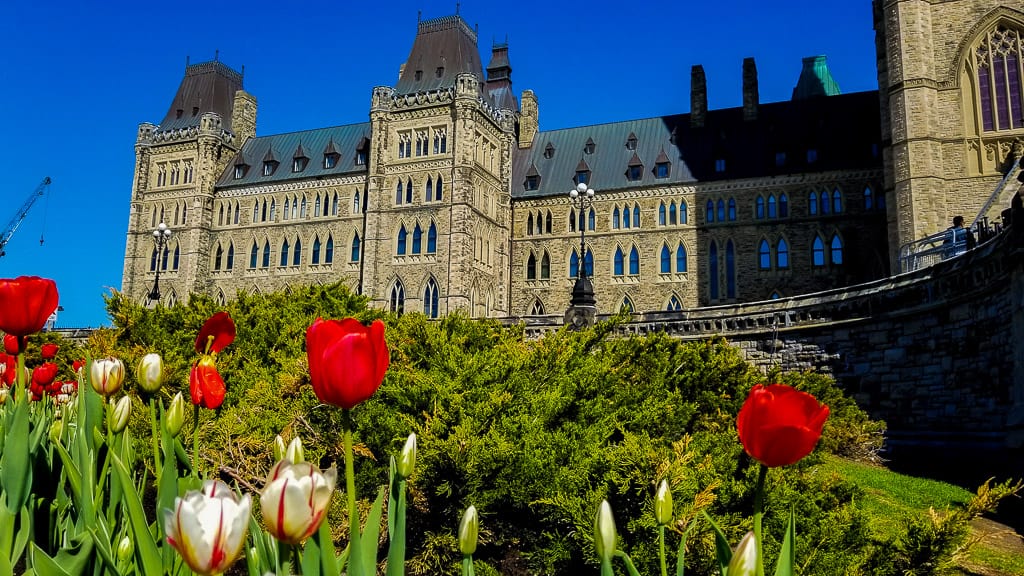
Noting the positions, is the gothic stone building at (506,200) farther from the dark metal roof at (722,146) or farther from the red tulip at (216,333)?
the red tulip at (216,333)

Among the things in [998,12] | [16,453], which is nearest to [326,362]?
[16,453]

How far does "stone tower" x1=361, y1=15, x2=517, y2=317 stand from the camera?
128 feet

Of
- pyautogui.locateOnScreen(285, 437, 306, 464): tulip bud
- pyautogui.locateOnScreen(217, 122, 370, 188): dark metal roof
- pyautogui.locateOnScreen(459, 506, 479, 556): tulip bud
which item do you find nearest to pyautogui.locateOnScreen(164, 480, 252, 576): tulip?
pyautogui.locateOnScreen(285, 437, 306, 464): tulip bud

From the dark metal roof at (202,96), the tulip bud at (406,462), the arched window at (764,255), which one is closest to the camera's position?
the tulip bud at (406,462)

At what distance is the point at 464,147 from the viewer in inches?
1574

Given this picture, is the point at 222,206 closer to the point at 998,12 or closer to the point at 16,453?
the point at 998,12

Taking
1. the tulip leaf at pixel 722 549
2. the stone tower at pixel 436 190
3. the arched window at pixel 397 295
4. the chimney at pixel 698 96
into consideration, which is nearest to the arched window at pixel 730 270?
the chimney at pixel 698 96

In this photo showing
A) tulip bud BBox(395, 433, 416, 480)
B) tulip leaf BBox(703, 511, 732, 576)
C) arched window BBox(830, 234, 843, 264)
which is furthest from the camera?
arched window BBox(830, 234, 843, 264)

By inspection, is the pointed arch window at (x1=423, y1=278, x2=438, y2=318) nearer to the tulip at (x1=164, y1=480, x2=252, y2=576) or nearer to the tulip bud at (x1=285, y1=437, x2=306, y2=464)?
the tulip bud at (x1=285, y1=437, x2=306, y2=464)

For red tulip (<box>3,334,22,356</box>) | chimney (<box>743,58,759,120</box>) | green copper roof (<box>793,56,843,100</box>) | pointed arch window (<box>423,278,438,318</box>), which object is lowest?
red tulip (<box>3,334,22,356</box>)

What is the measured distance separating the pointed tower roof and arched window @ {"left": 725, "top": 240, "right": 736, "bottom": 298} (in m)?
16.9

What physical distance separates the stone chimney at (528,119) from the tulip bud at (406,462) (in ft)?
152

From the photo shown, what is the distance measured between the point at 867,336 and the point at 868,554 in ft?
47.3

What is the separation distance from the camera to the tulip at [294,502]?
1577 mm
